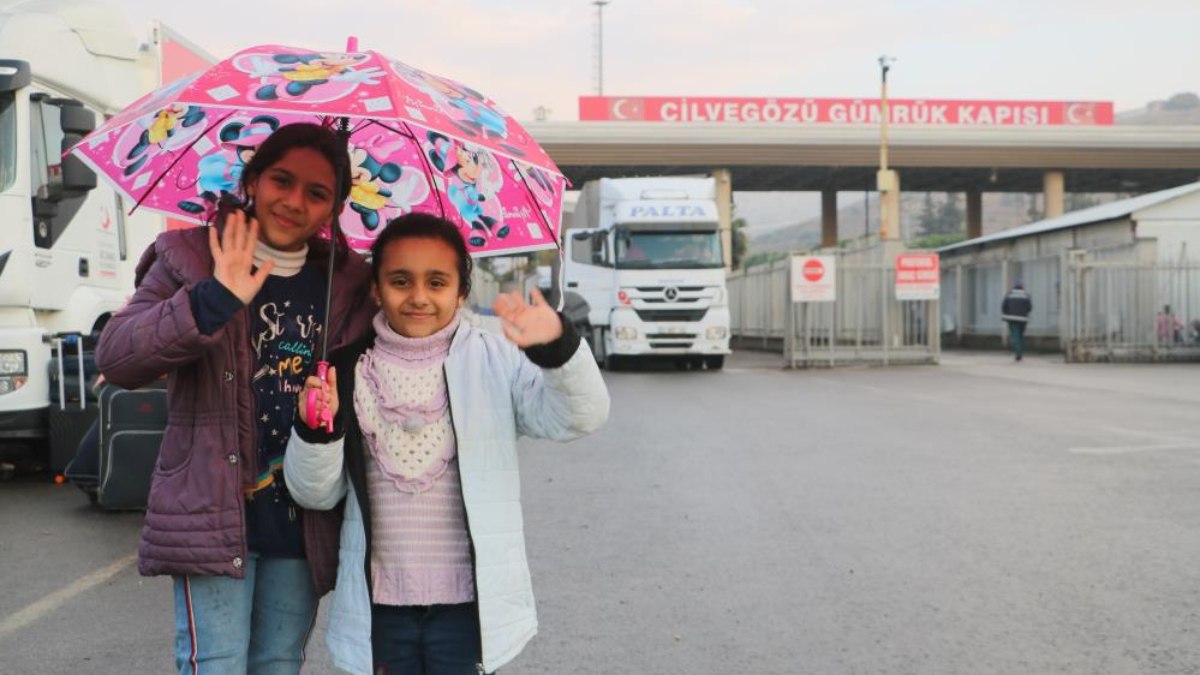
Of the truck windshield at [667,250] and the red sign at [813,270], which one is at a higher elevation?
the truck windshield at [667,250]

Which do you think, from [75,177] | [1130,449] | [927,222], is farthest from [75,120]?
[927,222]

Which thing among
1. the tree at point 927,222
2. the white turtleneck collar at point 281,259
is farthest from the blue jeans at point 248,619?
the tree at point 927,222

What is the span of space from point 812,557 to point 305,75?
4.06 m

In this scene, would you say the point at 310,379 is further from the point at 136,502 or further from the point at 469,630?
the point at 136,502

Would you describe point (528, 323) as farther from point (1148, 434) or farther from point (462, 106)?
point (1148, 434)

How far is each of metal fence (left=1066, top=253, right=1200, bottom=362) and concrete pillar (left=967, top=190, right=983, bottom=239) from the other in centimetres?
2950

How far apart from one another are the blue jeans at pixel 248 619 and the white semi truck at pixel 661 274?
18.0 m

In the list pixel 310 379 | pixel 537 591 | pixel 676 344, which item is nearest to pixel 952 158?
pixel 676 344

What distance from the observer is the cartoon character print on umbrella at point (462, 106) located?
9.73 feet

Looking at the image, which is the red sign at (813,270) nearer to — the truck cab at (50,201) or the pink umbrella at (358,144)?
the truck cab at (50,201)

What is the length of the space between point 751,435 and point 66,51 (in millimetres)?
6865

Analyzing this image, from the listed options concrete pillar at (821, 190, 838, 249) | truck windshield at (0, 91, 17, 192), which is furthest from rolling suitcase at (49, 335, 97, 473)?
concrete pillar at (821, 190, 838, 249)

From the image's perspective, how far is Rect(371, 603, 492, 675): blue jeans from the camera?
8.36 feet

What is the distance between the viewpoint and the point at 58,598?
530 centimetres
